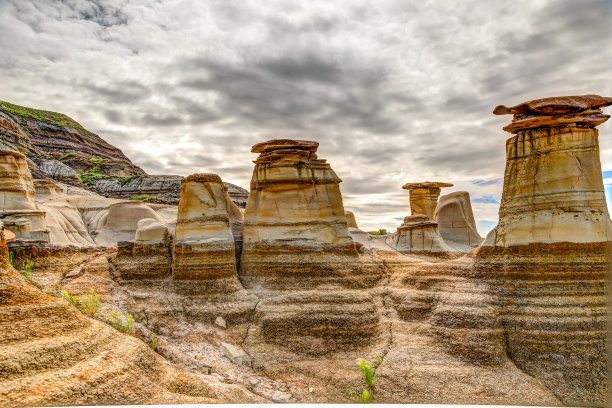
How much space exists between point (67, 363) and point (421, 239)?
1848cm

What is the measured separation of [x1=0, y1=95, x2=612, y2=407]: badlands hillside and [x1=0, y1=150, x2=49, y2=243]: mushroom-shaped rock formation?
6 centimetres

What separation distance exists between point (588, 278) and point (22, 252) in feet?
52.4

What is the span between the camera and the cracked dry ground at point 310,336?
5672mm

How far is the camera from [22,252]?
12.5 m

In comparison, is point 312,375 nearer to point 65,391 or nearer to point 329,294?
point 329,294

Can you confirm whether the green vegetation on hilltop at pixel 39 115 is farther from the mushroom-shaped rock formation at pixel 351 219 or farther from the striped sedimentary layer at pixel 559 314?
the striped sedimentary layer at pixel 559 314

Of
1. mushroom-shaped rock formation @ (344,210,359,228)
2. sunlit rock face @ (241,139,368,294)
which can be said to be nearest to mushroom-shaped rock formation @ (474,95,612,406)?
sunlit rock face @ (241,139,368,294)

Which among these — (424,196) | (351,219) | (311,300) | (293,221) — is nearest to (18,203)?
(293,221)

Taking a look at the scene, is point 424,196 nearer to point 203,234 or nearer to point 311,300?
point 311,300

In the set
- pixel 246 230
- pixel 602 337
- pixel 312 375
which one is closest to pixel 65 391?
pixel 312 375

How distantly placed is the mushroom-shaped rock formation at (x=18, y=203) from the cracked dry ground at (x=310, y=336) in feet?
9.82

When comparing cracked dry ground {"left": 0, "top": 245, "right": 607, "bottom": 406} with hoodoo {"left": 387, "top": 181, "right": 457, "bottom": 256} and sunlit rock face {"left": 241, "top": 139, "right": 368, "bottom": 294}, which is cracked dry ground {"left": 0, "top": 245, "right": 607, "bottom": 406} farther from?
hoodoo {"left": 387, "top": 181, "right": 457, "bottom": 256}

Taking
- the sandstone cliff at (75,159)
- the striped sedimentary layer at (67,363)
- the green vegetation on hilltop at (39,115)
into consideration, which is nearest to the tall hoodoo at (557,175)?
the striped sedimentary layer at (67,363)

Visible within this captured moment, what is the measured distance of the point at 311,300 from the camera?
11617 mm
